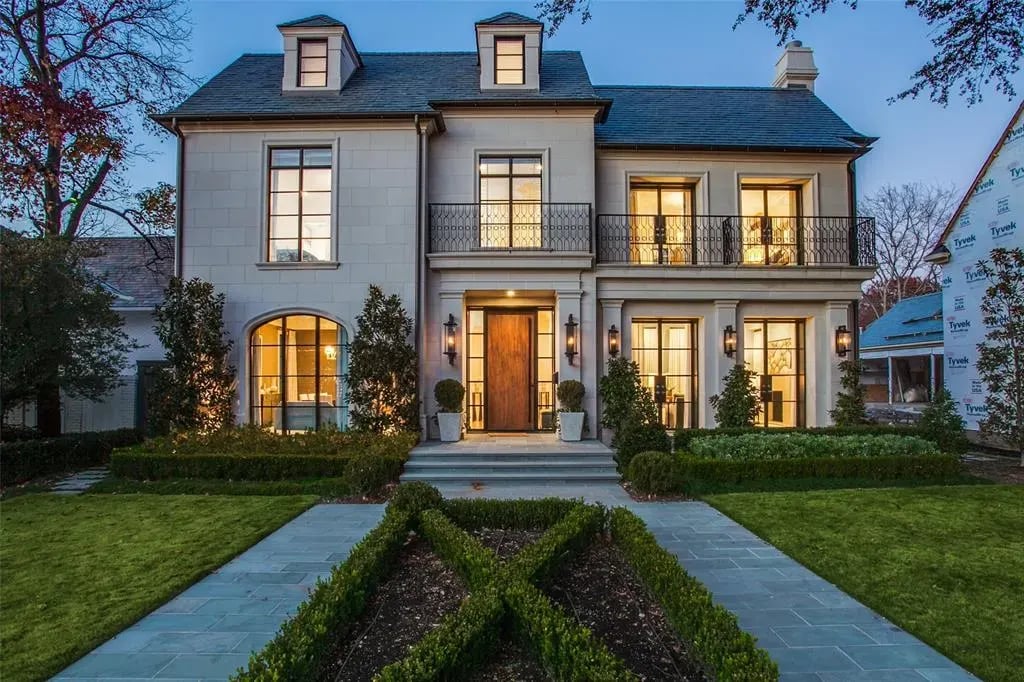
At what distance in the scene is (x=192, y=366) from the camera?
930 centimetres

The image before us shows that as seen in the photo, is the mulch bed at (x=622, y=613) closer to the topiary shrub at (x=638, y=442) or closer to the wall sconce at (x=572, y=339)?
the topiary shrub at (x=638, y=442)

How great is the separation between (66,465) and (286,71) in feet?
27.3

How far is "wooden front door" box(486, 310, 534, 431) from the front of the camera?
425 inches

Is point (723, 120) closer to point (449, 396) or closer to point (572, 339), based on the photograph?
point (572, 339)

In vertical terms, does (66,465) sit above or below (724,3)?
below

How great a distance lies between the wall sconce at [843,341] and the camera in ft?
34.7

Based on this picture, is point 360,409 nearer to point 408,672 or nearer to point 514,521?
point 514,521

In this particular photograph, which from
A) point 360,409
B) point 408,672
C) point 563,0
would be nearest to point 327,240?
point 360,409

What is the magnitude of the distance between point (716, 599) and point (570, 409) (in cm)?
584

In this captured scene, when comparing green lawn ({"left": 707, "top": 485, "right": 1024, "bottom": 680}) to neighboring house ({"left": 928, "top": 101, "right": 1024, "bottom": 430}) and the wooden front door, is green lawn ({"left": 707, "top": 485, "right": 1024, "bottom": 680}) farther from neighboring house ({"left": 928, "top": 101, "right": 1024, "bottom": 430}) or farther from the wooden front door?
neighboring house ({"left": 928, "top": 101, "right": 1024, "bottom": 430})

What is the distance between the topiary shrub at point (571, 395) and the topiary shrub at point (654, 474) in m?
2.56

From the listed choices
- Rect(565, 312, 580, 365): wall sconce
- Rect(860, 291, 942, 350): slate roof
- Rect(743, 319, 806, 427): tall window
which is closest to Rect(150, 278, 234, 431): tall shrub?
Rect(565, 312, 580, 365): wall sconce

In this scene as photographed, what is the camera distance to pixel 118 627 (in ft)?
11.5

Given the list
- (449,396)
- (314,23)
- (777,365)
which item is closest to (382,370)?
(449,396)
